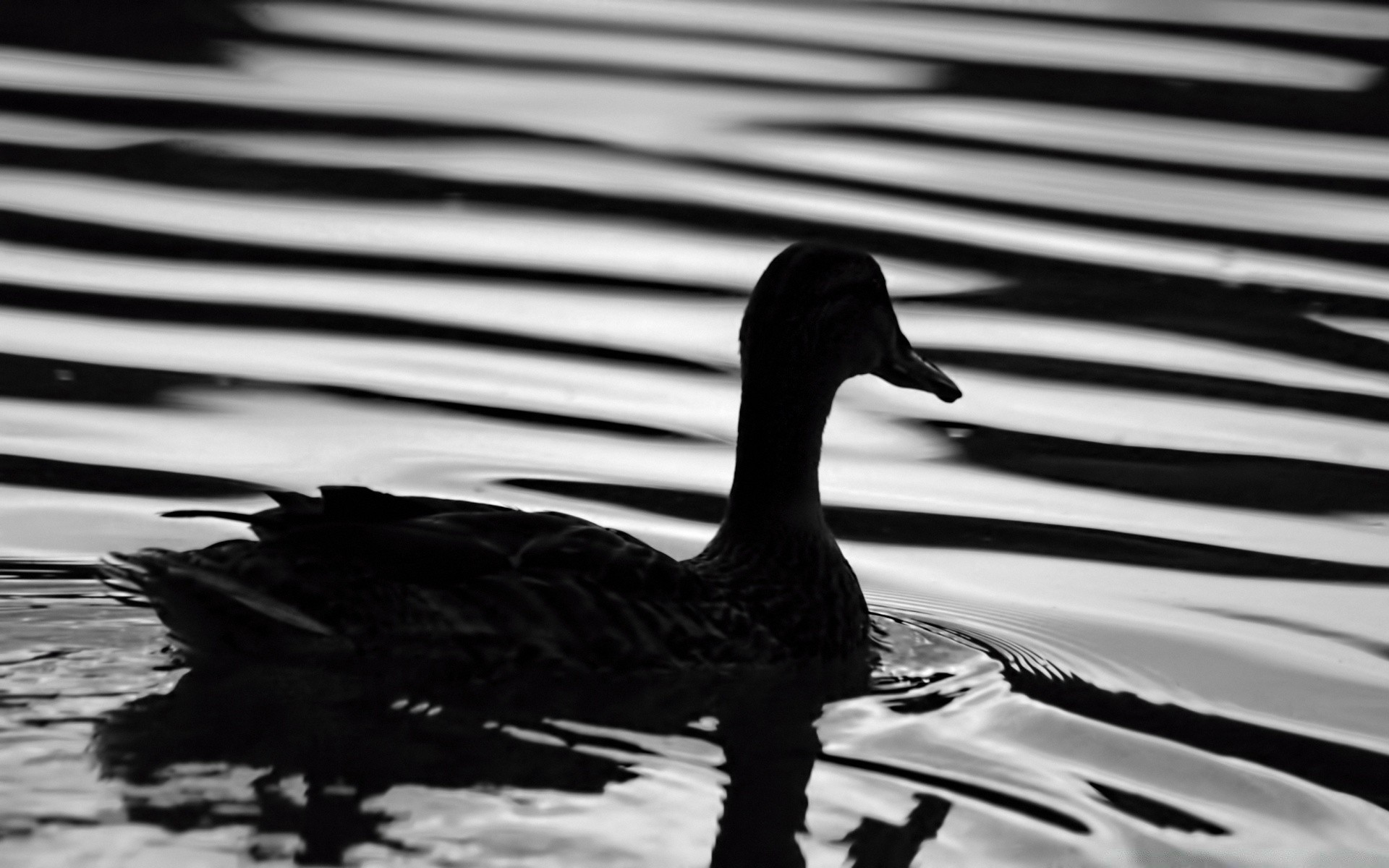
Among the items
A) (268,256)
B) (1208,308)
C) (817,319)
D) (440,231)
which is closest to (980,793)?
(817,319)

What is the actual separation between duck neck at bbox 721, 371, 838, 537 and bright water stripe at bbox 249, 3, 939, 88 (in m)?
6.80

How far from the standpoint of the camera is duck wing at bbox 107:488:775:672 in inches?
243

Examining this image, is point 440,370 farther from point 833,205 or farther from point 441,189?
point 833,205

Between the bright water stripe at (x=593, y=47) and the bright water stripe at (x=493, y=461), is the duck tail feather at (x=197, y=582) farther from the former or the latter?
→ the bright water stripe at (x=593, y=47)

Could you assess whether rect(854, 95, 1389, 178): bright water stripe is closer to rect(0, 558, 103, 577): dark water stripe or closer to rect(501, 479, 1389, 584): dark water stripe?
rect(501, 479, 1389, 584): dark water stripe

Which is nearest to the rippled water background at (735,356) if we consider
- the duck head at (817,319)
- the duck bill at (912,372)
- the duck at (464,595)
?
the duck at (464,595)

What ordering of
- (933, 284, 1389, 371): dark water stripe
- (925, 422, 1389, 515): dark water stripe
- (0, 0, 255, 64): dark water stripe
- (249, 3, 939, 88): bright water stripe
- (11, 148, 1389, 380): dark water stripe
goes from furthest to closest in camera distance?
(249, 3, 939, 88): bright water stripe < (0, 0, 255, 64): dark water stripe < (11, 148, 1389, 380): dark water stripe < (933, 284, 1389, 371): dark water stripe < (925, 422, 1389, 515): dark water stripe

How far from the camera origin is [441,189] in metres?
11.7

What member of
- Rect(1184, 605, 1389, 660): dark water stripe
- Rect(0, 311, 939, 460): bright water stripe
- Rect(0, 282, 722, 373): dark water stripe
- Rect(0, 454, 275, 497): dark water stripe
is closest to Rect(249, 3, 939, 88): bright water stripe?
Rect(0, 282, 722, 373): dark water stripe

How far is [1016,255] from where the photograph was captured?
11023 mm

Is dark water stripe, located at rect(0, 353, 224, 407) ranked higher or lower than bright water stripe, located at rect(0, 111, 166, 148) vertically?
lower

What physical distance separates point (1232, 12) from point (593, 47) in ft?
13.5

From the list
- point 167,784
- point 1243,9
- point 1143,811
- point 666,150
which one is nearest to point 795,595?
point 1143,811

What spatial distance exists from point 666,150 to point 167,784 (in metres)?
7.42
